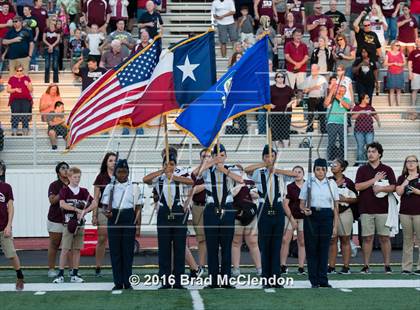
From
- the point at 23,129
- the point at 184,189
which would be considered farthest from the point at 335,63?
the point at 184,189

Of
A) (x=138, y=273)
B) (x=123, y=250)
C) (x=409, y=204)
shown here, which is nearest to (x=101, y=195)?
(x=138, y=273)

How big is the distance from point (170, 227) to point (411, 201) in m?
3.58

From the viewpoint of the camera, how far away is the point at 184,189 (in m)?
17.8

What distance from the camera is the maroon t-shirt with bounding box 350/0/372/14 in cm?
2719

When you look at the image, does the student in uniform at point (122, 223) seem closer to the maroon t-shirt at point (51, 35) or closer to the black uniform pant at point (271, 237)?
the black uniform pant at point (271, 237)

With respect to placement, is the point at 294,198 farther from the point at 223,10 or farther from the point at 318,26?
the point at 223,10

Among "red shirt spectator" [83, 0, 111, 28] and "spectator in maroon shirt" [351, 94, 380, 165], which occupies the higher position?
"red shirt spectator" [83, 0, 111, 28]

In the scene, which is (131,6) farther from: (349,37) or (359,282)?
(359,282)

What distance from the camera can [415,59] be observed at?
25.7 m

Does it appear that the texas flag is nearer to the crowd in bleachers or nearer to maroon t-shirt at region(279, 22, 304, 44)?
the crowd in bleachers

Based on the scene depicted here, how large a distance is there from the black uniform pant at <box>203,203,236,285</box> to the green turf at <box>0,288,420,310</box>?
1.63ft

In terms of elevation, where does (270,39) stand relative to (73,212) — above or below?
above

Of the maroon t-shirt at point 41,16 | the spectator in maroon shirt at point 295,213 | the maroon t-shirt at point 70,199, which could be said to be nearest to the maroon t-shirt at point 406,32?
the maroon t-shirt at point 41,16

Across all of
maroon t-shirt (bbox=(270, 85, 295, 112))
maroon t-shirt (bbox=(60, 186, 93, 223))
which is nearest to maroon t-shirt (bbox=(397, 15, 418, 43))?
maroon t-shirt (bbox=(270, 85, 295, 112))
